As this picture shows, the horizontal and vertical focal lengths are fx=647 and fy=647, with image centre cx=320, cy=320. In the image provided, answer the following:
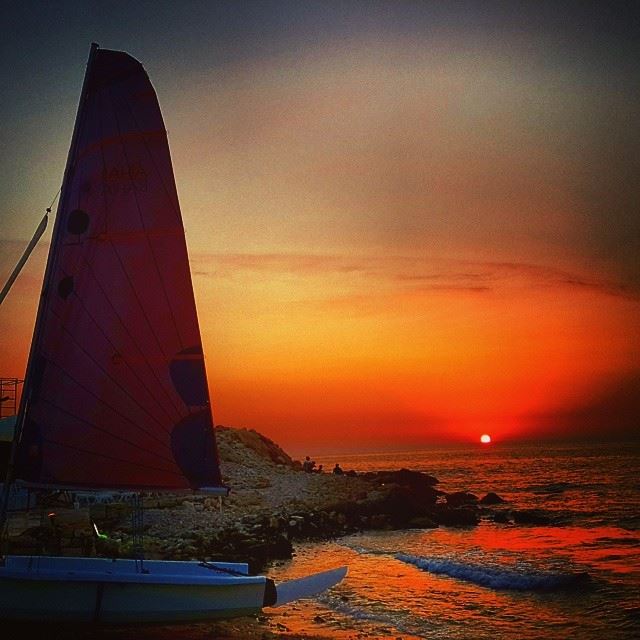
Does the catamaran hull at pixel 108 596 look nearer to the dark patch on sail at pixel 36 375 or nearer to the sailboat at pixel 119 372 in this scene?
the sailboat at pixel 119 372

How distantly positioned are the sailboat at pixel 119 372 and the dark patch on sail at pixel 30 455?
2 centimetres

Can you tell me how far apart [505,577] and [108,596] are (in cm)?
1376

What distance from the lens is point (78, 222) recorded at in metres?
11.6

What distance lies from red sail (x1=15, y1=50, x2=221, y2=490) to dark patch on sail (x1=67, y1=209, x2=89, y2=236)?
0.02 metres

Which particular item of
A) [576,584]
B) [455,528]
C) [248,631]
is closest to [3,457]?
[248,631]

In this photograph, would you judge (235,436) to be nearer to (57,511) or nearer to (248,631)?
(57,511)

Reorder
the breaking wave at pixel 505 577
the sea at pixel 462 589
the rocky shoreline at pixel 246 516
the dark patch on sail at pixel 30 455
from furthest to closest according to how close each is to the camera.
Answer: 1. the breaking wave at pixel 505 577
2. the rocky shoreline at pixel 246 516
3. the sea at pixel 462 589
4. the dark patch on sail at pixel 30 455

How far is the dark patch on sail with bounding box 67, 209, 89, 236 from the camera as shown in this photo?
11.6 meters

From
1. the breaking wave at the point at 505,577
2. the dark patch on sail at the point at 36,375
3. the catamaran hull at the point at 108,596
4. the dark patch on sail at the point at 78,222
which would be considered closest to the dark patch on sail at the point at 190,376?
the dark patch on sail at the point at 36,375

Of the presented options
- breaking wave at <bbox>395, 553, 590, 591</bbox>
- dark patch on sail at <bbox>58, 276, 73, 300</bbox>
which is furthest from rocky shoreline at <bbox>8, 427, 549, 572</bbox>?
breaking wave at <bbox>395, 553, 590, 591</bbox>

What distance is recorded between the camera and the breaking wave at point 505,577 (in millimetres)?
19438

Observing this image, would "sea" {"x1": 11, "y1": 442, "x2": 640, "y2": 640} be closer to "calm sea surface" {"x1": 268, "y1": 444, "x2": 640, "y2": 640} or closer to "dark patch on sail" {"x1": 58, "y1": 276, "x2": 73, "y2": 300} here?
"calm sea surface" {"x1": 268, "y1": 444, "x2": 640, "y2": 640}

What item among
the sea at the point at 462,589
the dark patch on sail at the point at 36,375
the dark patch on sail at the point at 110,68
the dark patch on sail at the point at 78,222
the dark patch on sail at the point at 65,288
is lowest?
the sea at the point at 462,589

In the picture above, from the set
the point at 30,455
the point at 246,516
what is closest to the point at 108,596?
the point at 30,455
